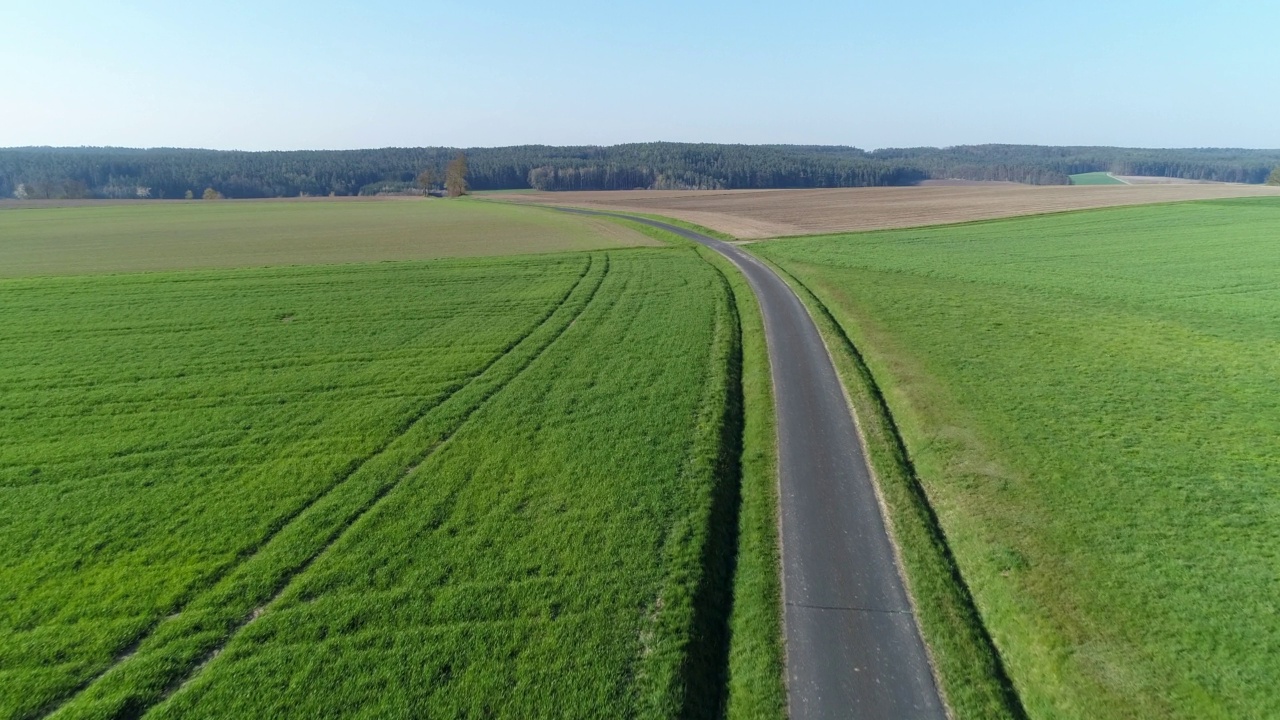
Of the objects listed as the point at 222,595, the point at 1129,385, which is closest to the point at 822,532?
the point at 222,595

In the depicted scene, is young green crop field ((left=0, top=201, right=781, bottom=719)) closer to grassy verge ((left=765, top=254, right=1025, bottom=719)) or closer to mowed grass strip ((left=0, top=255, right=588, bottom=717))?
mowed grass strip ((left=0, top=255, right=588, bottom=717))

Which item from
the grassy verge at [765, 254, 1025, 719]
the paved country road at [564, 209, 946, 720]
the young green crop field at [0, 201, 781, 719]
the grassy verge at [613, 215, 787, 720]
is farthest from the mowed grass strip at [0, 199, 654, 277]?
the grassy verge at [765, 254, 1025, 719]

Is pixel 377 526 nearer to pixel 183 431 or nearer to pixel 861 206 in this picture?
pixel 183 431

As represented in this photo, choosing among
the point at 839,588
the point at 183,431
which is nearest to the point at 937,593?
the point at 839,588

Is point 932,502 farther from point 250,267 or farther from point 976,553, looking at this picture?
point 250,267

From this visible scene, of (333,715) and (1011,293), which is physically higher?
(1011,293)

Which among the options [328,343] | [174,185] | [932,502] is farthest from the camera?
[174,185]
